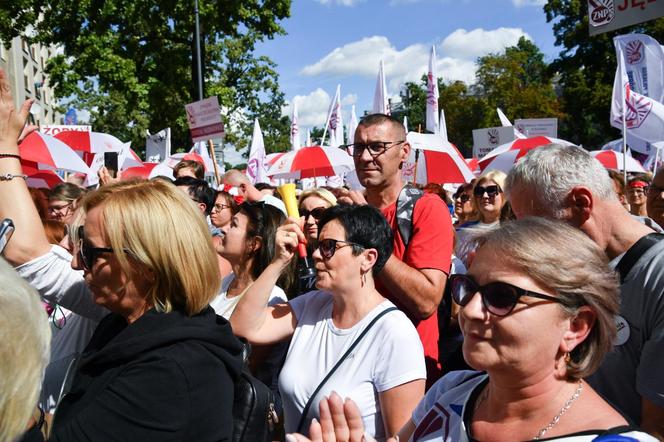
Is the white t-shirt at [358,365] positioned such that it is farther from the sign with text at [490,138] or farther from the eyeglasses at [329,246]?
the sign with text at [490,138]

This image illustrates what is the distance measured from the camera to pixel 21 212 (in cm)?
221

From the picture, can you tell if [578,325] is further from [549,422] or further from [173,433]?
[173,433]

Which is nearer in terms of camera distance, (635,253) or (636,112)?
(635,253)

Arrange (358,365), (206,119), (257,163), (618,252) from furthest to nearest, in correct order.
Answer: (257,163) → (206,119) → (358,365) → (618,252)

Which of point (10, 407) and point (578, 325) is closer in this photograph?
point (10, 407)

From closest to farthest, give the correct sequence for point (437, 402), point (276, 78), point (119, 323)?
point (437, 402) → point (119, 323) → point (276, 78)

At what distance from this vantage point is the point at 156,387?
1.67 metres

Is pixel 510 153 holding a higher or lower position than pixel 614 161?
higher

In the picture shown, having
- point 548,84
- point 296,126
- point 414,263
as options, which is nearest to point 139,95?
point 296,126

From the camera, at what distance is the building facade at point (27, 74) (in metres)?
31.3

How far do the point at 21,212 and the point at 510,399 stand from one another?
1.73 meters

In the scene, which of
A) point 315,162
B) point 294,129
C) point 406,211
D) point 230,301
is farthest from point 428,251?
point 294,129

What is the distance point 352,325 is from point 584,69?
36941 millimetres

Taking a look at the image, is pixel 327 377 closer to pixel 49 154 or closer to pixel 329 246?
pixel 329 246
